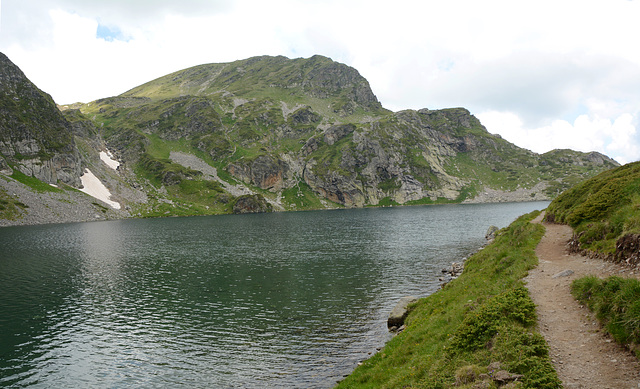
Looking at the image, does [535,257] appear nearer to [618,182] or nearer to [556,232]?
[618,182]

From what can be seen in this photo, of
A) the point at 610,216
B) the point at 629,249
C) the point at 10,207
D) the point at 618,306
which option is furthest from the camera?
the point at 10,207

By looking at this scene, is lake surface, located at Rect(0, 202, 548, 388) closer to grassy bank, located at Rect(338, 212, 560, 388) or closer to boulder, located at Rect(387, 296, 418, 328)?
boulder, located at Rect(387, 296, 418, 328)

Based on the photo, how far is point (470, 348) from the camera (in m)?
15.9

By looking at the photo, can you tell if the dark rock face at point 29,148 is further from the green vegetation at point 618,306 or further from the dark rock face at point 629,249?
the dark rock face at point 629,249

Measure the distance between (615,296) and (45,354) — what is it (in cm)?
4074

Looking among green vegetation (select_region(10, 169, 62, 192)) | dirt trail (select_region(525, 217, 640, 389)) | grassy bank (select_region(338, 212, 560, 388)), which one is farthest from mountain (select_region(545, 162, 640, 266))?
green vegetation (select_region(10, 169, 62, 192))

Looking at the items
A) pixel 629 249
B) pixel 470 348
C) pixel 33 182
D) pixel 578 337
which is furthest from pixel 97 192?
pixel 629 249

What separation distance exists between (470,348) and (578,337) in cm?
455

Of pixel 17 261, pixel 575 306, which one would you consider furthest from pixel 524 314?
pixel 17 261

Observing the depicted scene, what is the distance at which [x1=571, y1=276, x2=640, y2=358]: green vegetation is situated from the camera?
12.4 meters

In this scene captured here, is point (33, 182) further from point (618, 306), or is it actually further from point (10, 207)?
point (618, 306)

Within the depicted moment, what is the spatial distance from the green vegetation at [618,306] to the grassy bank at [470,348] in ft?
8.77

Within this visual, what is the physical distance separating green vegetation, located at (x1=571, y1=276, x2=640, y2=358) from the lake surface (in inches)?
622

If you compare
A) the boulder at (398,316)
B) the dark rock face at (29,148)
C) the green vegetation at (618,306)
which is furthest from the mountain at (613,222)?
the dark rock face at (29,148)
